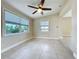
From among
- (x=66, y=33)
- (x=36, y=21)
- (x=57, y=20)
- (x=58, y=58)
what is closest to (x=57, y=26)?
(x=57, y=20)

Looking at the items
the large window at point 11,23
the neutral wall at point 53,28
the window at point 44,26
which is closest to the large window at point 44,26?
the window at point 44,26

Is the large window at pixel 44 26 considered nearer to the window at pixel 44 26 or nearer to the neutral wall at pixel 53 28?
the window at pixel 44 26

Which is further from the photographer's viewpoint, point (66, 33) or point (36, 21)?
point (36, 21)

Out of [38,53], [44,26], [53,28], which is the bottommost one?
[38,53]

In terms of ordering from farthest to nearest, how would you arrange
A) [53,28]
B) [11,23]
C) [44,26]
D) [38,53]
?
[44,26]
[53,28]
[11,23]
[38,53]

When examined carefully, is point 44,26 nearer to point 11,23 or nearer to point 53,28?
point 53,28

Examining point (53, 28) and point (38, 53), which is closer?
point (38, 53)

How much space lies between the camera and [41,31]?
1323 centimetres

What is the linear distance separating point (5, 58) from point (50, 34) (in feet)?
30.0

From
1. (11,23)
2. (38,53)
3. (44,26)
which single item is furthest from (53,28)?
(38,53)

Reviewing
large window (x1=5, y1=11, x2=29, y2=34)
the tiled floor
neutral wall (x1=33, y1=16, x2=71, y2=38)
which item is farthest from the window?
the tiled floor

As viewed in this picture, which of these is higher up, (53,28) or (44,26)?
(44,26)

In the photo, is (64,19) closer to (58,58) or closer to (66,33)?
(66,33)

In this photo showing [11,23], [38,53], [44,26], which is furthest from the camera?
[44,26]
